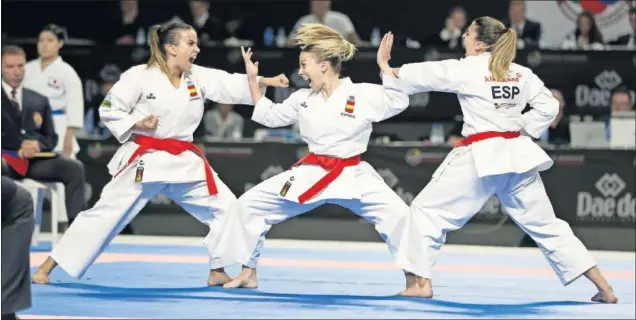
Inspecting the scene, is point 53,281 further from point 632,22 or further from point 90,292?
point 632,22

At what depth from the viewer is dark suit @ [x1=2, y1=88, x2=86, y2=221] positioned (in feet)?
30.9

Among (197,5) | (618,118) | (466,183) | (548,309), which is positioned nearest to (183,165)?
(466,183)

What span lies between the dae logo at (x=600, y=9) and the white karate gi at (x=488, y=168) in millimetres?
7285

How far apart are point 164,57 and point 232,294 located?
4.90 ft

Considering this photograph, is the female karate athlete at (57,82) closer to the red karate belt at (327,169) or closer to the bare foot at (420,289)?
the red karate belt at (327,169)

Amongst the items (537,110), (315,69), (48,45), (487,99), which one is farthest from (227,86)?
(48,45)

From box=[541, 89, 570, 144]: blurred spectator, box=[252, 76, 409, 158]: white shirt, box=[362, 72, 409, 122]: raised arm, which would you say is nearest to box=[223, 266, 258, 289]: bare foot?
box=[252, 76, 409, 158]: white shirt

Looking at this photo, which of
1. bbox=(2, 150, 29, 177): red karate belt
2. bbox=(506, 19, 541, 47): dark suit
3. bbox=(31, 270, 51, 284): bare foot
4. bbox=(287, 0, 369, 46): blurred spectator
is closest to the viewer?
bbox=(31, 270, 51, 284): bare foot

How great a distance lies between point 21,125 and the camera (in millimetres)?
9516

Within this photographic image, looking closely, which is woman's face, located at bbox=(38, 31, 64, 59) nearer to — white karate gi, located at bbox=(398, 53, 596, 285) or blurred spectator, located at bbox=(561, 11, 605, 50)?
white karate gi, located at bbox=(398, 53, 596, 285)

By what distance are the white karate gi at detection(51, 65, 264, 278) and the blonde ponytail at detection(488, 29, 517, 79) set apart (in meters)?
1.50

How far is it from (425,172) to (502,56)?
433 centimetres

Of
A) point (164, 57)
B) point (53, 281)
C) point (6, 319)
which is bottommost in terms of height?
point (53, 281)

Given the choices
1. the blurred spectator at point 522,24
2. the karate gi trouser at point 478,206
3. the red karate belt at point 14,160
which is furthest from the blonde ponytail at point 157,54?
the blurred spectator at point 522,24
